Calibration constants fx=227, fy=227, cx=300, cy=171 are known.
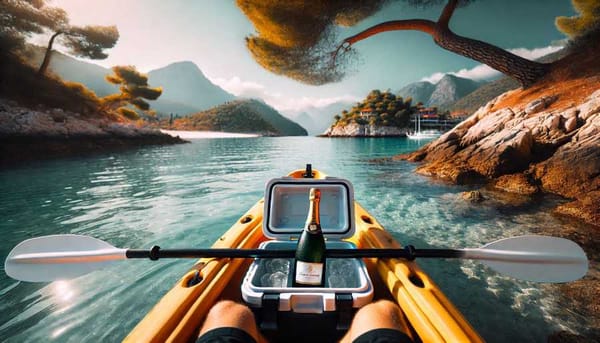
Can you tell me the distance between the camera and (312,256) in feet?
5.52

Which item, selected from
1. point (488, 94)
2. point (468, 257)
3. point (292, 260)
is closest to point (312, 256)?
point (292, 260)

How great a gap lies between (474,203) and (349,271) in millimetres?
5998

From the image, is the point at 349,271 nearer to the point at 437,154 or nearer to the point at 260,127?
→ the point at 437,154

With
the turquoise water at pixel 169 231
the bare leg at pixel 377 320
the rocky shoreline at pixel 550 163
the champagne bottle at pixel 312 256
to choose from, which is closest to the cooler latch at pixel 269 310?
the champagne bottle at pixel 312 256

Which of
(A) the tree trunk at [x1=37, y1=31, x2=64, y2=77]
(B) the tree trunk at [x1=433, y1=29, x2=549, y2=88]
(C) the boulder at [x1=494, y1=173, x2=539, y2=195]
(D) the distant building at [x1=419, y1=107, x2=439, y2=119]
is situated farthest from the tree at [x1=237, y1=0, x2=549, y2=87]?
(D) the distant building at [x1=419, y1=107, x2=439, y2=119]

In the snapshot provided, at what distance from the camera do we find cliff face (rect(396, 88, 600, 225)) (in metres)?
5.68

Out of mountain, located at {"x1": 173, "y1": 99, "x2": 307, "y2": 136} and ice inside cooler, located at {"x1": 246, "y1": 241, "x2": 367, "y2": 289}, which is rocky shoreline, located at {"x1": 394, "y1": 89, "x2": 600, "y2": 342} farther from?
mountain, located at {"x1": 173, "y1": 99, "x2": 307, "y2": 136}

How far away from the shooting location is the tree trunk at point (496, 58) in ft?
37.2

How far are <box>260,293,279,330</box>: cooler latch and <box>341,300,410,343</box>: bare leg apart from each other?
1.52ft

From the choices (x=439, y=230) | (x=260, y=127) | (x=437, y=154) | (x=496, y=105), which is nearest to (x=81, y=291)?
(x=439, y=230)

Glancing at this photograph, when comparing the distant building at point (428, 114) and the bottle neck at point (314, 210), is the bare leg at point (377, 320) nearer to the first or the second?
the bottle neck at point (314, 210)

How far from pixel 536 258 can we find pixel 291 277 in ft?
7.44

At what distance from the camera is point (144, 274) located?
3.36m

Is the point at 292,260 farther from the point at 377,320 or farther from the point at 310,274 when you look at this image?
the point at 377,320
